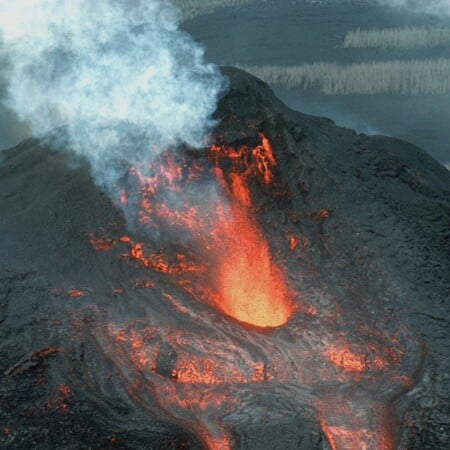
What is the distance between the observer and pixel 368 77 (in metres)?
18.6

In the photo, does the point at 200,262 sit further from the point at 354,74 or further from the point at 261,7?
the point at 261,7

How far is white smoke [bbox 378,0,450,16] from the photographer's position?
72.4 ft

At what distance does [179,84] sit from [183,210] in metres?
1.67

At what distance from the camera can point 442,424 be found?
21.0 ft

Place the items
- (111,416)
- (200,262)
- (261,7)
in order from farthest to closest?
(261,7) < (200,262) < (111,416)

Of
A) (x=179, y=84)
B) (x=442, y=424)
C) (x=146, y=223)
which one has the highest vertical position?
(x=179, y=84)

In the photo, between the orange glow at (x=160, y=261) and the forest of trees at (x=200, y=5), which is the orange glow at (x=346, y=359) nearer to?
the orange glow at (x=160, y=261)

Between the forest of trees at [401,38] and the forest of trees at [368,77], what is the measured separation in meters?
1.40

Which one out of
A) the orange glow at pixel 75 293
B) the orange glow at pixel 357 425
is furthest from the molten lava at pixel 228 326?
the orange glow at pixel 75 293

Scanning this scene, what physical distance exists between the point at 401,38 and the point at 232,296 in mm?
15125

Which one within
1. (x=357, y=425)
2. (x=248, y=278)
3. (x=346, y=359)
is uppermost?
(x=248, y=278)

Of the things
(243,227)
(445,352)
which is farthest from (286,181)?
(445,352)

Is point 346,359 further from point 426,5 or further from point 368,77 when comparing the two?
point 426,5

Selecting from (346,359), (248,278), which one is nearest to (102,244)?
→ (248,278)
